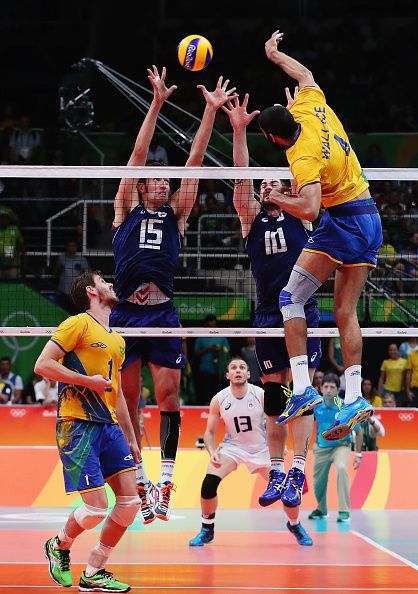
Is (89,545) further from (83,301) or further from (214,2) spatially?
(214,2)

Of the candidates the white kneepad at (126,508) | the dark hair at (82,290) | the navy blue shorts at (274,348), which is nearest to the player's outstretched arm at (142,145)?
the dark hair at (82,290)

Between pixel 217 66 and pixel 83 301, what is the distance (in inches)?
679

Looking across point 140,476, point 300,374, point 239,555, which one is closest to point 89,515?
point 140,476

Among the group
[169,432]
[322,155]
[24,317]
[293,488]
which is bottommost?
[293,488]

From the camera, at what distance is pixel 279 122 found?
Result: 949 centimetres

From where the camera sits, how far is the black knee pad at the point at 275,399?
38.6 feet

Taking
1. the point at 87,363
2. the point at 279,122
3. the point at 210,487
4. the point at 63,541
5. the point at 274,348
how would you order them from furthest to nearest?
the point at 210,487 → the point at 274,348 → the point at 63,541 → the point at 87,363 → the point at 279,122

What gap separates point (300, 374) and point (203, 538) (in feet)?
16.9

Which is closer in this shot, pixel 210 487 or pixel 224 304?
pixel 210 487

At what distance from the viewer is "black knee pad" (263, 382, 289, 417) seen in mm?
11773

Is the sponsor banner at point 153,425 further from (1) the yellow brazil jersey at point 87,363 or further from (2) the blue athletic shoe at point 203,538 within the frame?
(1) the yellow brazil jersey at point 87,363

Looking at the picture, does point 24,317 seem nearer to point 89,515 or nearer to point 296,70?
point 89,515

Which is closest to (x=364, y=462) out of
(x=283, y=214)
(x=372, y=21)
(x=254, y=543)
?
(x=254, y=543)

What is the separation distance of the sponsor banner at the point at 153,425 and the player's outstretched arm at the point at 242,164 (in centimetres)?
841
